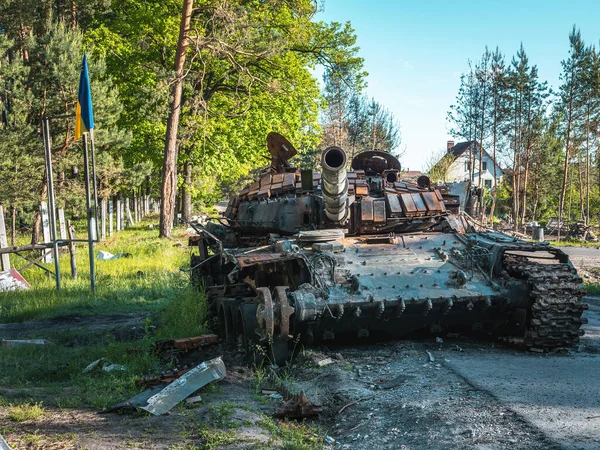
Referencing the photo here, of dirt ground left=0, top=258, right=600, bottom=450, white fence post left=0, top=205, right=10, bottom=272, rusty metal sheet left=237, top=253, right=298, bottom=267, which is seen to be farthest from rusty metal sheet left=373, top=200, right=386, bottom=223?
white fence post left=0, top=205, right=10, bottom=272

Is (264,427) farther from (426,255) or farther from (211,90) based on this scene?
(211,90)

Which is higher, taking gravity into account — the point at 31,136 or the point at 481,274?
the point at 31,136

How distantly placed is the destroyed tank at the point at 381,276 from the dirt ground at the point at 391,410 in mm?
381

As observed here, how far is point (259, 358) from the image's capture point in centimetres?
716

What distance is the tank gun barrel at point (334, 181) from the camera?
6.72 metres

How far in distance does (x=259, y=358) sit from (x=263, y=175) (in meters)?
4.16

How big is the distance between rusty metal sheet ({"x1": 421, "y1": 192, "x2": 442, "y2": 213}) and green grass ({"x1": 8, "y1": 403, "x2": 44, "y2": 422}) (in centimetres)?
571

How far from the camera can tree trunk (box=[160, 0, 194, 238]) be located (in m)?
19.2

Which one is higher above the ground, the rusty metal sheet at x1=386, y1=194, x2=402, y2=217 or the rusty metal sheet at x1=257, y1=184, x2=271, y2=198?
the rusty metal sheet at x1=257, y1=184, x2=271, y2=198

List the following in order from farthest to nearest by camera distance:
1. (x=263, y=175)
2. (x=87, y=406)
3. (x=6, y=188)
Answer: (x=6, y=188) < (x=263, y=175) < (x=87, y=406)

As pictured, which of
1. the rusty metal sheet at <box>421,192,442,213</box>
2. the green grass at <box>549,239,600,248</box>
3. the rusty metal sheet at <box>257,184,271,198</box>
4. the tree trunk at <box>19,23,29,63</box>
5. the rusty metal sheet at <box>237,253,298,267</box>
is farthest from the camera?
the green grass at <box>549,239,600,248</box>

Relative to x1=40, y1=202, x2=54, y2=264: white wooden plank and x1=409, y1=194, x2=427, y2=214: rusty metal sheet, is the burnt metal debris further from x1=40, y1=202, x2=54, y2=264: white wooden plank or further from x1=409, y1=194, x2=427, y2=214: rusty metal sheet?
x1=40, y1=202, x2=54, y2=264: white wooden plank

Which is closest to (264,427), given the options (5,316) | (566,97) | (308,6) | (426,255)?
(426,255)

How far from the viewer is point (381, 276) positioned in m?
7.45
